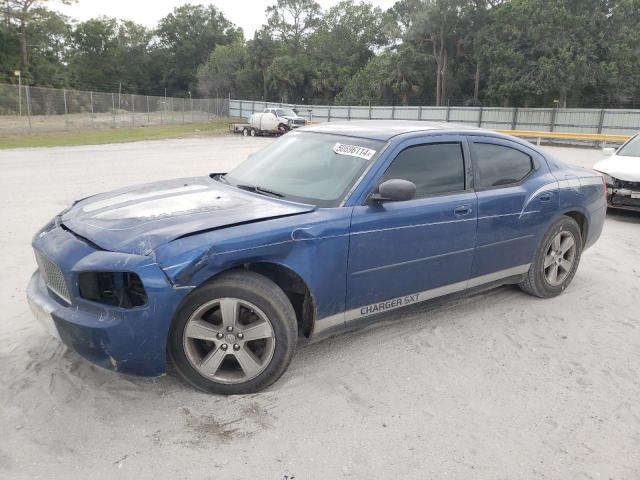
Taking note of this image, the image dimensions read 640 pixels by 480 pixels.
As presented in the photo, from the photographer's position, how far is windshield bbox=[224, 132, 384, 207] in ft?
12.2

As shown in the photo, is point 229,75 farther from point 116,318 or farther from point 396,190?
point 116,318

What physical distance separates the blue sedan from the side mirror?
1cm

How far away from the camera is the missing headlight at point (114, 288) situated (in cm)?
296

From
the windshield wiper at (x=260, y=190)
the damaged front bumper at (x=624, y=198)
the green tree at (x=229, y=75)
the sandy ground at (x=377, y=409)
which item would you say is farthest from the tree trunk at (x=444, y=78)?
the windshield wiper at (x=260, y=190)

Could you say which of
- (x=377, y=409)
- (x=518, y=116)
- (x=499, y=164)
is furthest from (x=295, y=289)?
(x=518, y=116)

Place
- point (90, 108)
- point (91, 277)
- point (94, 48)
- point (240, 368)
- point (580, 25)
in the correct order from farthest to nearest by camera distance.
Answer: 1. point (94, 48)
2. point (580, 25)
3. point (90, 108)
4. point (240, 368)
5. point (91, 277)

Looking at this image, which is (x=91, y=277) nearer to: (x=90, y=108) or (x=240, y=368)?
(x=240, y=368)

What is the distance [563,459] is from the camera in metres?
2.77

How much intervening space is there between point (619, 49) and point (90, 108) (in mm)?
36848

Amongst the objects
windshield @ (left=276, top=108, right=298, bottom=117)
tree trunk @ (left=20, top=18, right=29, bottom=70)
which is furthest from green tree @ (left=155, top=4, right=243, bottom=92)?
windshield @ (left=276, top=108, right=298, bottom=117)

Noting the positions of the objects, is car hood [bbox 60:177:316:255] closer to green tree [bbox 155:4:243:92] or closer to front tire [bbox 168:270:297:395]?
front tire [bbox 168:270:297:395]

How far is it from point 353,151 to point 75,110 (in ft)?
101

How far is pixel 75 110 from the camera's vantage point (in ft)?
99.1

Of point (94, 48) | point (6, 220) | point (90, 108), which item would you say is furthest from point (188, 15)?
point (6, 220)
